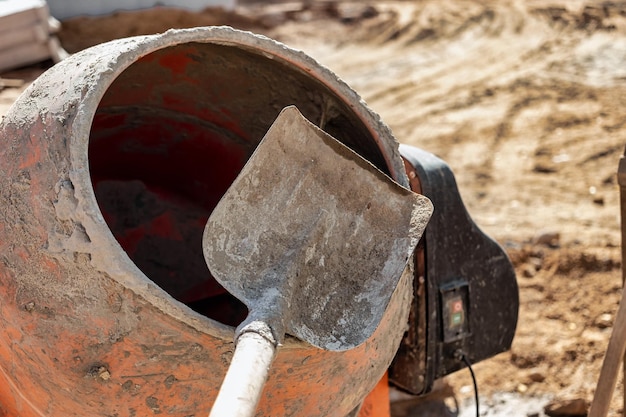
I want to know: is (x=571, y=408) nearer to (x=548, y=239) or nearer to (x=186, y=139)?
(x=548, y=239)

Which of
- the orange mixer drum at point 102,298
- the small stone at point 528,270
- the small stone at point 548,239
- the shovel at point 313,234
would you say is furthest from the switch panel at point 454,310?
the small stone at point 548,239

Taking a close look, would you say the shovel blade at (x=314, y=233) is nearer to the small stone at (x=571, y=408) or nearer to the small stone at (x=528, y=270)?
the small stone at (x=571, y=408)

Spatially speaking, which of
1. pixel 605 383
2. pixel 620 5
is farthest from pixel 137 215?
pixel 620 5

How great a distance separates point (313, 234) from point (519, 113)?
21.5 feet

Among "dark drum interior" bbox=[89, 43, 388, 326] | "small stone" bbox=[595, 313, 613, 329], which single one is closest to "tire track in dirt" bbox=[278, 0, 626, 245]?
"small stone" bbox=[595, 313, 613, 329]

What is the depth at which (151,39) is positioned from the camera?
1982 mm

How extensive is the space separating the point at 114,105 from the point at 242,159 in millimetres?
501

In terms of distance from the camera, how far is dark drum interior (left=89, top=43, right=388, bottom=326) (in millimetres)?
2564

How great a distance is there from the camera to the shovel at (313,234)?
1.97 meters

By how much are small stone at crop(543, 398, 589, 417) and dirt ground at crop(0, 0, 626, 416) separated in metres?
0.04

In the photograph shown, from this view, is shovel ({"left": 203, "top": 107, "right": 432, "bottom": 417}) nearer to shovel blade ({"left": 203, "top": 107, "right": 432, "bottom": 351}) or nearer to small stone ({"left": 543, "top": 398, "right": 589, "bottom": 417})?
shovel blade ({"left": 203, "top": 107, "right": 432, "bottom": 351})

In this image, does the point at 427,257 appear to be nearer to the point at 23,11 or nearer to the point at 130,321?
the point at 130,321

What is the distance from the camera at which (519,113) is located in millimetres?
8164

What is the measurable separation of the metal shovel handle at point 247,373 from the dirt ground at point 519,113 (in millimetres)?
2163
